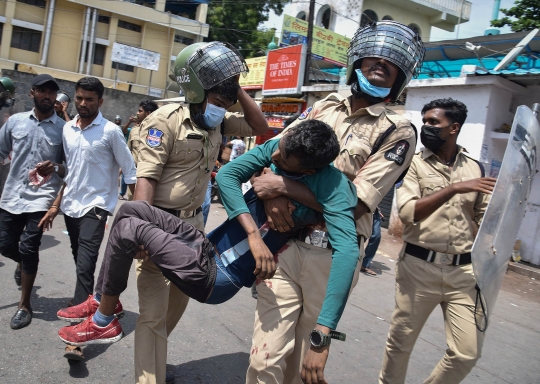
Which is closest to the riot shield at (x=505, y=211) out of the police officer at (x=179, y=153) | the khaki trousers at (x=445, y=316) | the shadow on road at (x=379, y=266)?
the khaki trousers at (x=445, y=316)

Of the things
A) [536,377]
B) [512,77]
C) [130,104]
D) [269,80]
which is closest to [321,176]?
[536,377]

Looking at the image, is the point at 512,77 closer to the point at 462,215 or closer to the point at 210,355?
the point at 462,215

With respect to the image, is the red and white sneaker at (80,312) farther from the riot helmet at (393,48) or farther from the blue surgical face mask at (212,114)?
the riot helmet at (393,48)

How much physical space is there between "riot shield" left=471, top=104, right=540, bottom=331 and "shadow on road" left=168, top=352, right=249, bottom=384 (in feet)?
5.28

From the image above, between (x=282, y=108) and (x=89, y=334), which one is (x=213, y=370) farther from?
(x=282, y=108)

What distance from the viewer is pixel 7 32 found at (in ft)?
91.6

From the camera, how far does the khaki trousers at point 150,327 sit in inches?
102

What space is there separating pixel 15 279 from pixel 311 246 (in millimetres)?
3470

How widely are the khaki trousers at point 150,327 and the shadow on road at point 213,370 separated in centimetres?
56

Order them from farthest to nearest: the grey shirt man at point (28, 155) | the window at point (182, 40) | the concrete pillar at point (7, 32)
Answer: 1. the window at point (182, 40)
2. the concrete pillar at point (7, 32)
3. the grey shirt man at point (28, 155)

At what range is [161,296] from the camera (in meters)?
2.67

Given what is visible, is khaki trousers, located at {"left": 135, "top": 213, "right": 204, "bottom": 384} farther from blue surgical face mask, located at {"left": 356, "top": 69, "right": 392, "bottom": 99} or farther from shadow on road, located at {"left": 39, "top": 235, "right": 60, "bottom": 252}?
shadow on road, located at {"left": 39, "top": 235, "right": 60, "bottom": 252}

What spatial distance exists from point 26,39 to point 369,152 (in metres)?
31.8

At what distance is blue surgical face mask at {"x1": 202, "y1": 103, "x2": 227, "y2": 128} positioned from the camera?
2.82 meters
